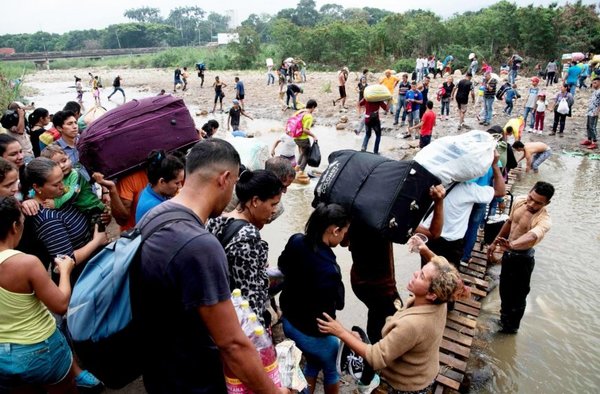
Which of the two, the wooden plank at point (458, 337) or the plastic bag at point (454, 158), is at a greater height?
the plastic bag at point (454, 158)

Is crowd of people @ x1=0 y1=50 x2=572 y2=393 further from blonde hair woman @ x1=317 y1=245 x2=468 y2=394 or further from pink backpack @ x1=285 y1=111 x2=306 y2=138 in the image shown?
pink backpack @ x1=285 y1=111 x2=306 y2=138

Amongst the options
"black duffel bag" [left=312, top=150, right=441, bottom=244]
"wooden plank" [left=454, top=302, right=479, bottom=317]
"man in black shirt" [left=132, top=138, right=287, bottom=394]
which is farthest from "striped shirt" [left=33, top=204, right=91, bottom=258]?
"wooden plank" [left=454, top=302, right=479, bottom=317]

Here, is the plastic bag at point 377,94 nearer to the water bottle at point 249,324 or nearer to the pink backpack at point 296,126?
the pink backpack at point 296,126

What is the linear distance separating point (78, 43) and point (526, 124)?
102m

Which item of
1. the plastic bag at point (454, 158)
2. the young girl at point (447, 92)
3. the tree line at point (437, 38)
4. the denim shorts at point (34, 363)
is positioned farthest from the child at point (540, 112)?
the tree line at point (437, 38)

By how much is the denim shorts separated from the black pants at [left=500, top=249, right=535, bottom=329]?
376 cm

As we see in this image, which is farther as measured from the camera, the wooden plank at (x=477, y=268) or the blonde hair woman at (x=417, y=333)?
the wooden plank at (x=477, y=268)

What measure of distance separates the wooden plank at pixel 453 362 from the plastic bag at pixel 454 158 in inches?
57.3

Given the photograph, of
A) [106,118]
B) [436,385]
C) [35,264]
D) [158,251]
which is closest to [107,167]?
[106,118]

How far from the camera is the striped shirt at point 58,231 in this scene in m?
2.62

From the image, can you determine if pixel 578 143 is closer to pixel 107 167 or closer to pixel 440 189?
pixel 440 189

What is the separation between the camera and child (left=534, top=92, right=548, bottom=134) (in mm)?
11337

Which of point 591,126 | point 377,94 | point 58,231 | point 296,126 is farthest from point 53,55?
point 58,231

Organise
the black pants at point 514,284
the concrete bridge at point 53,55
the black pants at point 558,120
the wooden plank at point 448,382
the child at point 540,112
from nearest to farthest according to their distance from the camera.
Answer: the wooden plank at point 448,382 → the black pants at point 514,284 → the child at point 540,112 → the black pants at point 558,120 → the concrete bridge at point 53,55
